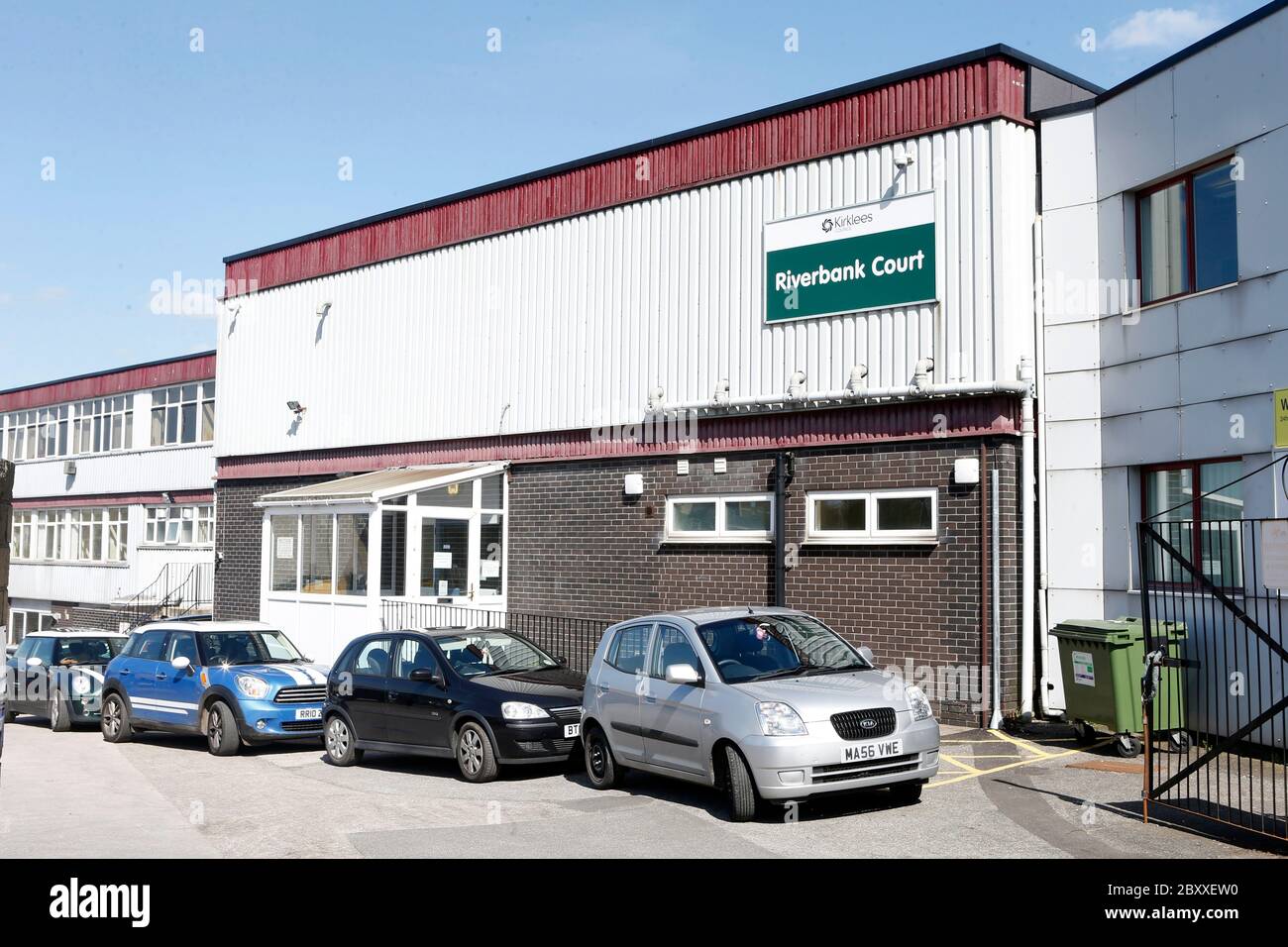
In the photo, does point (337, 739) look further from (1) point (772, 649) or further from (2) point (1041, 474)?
(2) point (1041, 474)

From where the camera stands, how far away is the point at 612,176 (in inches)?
768

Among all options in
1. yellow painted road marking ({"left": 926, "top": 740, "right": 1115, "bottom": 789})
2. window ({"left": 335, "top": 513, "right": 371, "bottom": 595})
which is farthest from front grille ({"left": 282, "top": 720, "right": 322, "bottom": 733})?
yellow painted road marking ({"left": 926, "top": 740, "right": 1115, "bottom": 789})

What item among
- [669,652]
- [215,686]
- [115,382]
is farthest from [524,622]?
[115,382]

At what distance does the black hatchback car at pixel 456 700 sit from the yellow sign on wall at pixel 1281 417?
740 centimetres

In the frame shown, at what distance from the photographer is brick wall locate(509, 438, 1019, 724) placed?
14562 millimetres

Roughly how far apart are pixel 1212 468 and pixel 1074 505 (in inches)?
67.2

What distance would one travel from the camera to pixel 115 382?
39.8 meters

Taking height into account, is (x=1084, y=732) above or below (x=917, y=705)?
below

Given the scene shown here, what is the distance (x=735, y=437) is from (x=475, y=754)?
6.74 metres

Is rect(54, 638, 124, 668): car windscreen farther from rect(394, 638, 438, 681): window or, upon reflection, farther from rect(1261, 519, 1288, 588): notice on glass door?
rect(1261, 519, 1288, 588): notice on glass door

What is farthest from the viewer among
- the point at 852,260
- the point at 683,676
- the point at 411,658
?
the point at 852,260

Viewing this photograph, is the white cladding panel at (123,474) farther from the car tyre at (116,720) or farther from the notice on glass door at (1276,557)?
the notice on glass door at (1276,557)

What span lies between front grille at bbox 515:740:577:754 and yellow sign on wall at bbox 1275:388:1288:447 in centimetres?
762
